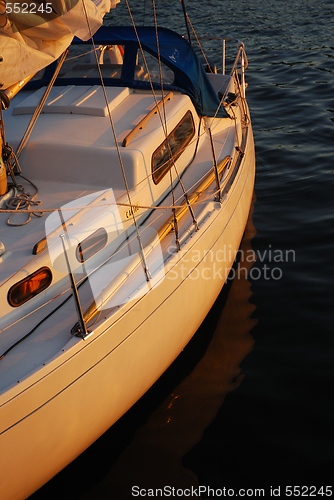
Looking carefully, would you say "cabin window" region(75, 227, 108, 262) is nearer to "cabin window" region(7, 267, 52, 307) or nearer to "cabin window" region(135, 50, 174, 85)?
"cabin window" region(7, 267, 52, 307)

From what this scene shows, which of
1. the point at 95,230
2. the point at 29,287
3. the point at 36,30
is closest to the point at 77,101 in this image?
the point at 36,30


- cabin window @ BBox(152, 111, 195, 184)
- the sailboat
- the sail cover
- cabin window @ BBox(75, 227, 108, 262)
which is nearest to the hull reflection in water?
the sailboat

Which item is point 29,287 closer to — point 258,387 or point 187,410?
point 187,410

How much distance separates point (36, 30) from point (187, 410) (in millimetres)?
3252

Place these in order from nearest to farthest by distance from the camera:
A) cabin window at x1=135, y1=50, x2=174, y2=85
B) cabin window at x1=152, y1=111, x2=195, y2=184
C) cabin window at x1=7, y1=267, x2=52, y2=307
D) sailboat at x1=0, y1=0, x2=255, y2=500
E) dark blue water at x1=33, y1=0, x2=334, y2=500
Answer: sailboat at x1=0, y1=0, x2=255, y2=500, cabin window at x1=7, y1=267, x2=52, y2=307, dark blue water at x1=33, y1=0, x2=334, y2=500, cabin window at x1=152, y1=111, x2=195, y2=184, cabin window at x1=135, y1=50, x2=174, y2=85

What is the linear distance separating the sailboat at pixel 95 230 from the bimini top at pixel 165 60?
0.06 ft

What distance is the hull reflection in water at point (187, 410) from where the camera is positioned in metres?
5.00

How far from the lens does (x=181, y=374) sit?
5902 millimetres

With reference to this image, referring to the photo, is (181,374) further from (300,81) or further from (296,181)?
(300,81)

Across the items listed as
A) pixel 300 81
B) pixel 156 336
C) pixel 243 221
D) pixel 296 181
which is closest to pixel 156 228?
pixel 156 336

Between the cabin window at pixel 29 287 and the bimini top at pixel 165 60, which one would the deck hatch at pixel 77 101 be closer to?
the bimini top at pixel 165 60

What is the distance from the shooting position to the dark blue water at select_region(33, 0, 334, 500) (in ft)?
16.4

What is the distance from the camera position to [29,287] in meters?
4.66

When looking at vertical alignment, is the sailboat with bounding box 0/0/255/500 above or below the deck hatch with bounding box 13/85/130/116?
below
